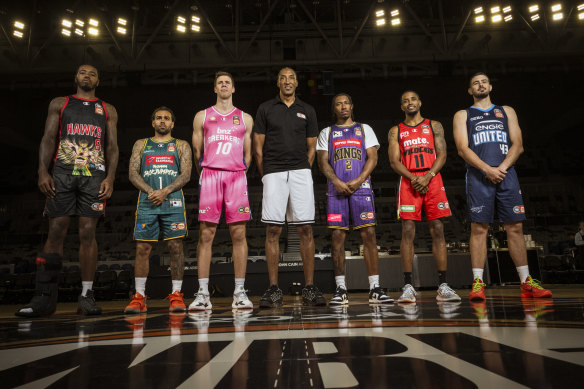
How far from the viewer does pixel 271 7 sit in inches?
354

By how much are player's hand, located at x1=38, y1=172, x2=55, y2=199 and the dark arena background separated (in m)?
0.95

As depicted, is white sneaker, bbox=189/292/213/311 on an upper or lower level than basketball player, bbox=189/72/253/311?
lower

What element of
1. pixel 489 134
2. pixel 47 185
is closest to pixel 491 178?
pixel 489 134

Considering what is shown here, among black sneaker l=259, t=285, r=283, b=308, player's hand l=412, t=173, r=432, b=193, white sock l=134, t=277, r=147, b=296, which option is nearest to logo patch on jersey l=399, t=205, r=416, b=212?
player's hand l=412, t=173, r=432, b=193

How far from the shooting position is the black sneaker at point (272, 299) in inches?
114

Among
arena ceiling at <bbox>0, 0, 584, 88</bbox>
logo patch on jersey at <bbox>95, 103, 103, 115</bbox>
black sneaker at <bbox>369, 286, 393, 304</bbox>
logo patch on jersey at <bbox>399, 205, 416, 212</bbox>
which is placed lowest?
black sneaker at <bbox>369, 286, 393, 304</bbox>

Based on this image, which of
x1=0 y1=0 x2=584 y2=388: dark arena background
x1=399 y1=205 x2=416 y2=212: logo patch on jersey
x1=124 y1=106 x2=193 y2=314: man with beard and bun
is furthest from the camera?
x1=399 y1=205 x2=416 y2=212: logo patch on jersey

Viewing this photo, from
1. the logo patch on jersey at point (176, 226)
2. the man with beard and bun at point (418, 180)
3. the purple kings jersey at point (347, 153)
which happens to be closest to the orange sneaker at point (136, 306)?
the logo patch on jersey at point (176, 226)

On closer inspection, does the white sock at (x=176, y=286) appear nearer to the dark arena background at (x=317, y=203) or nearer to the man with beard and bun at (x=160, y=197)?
the man with beard and bun at (x=160, y=197)

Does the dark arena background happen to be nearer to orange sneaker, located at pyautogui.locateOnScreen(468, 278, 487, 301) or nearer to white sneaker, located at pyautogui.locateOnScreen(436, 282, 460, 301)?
orange sneaker, located at pyautogui.locateOnScreen(468, 278, 487, 301)

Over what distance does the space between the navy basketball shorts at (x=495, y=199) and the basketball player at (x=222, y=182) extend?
1.92m

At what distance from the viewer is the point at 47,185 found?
294 centimetres

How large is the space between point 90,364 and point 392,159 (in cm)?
307

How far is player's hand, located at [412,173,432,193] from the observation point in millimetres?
3279
